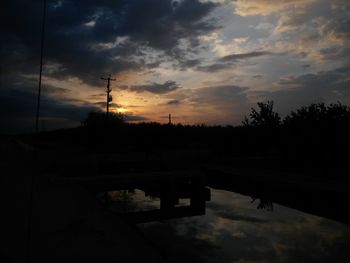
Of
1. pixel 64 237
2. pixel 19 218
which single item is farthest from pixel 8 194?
pixel 64 237

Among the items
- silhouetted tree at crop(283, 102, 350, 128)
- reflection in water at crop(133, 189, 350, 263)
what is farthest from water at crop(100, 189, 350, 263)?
silhouetted tree at crop(283, 102, 350, 128)

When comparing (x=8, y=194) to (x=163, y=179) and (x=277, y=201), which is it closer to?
(x=163, y=179)

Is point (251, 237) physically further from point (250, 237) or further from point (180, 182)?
point (180, 182)

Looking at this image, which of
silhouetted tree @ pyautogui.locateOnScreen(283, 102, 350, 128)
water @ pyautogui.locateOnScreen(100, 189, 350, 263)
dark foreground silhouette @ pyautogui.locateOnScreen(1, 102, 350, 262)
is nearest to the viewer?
dark foreground silhouette @ pyautogui.locateOnScreen(1, 102, 350, 262)

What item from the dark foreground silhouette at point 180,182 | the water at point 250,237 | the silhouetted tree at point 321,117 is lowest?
the water at point 250,237

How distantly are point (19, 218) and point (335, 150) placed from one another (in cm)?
1459

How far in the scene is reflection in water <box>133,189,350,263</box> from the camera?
25.2ft

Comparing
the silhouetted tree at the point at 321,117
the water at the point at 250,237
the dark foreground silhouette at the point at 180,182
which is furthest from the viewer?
the silhouetted tree at the point at 321,117

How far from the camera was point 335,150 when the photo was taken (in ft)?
54.4

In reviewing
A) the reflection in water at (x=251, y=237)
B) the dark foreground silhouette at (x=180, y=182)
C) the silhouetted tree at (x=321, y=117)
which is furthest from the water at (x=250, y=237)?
the silhouetted tree at (x=321, y=117)

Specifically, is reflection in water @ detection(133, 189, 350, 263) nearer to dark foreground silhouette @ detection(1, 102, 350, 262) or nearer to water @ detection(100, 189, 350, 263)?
water @ detection(100, 189, 350, 263)

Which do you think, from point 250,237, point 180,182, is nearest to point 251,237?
point 250,237

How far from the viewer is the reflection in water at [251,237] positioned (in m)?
7.70

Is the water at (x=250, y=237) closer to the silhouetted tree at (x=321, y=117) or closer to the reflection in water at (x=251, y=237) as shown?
the reflection in water at (x=251, y=237)
